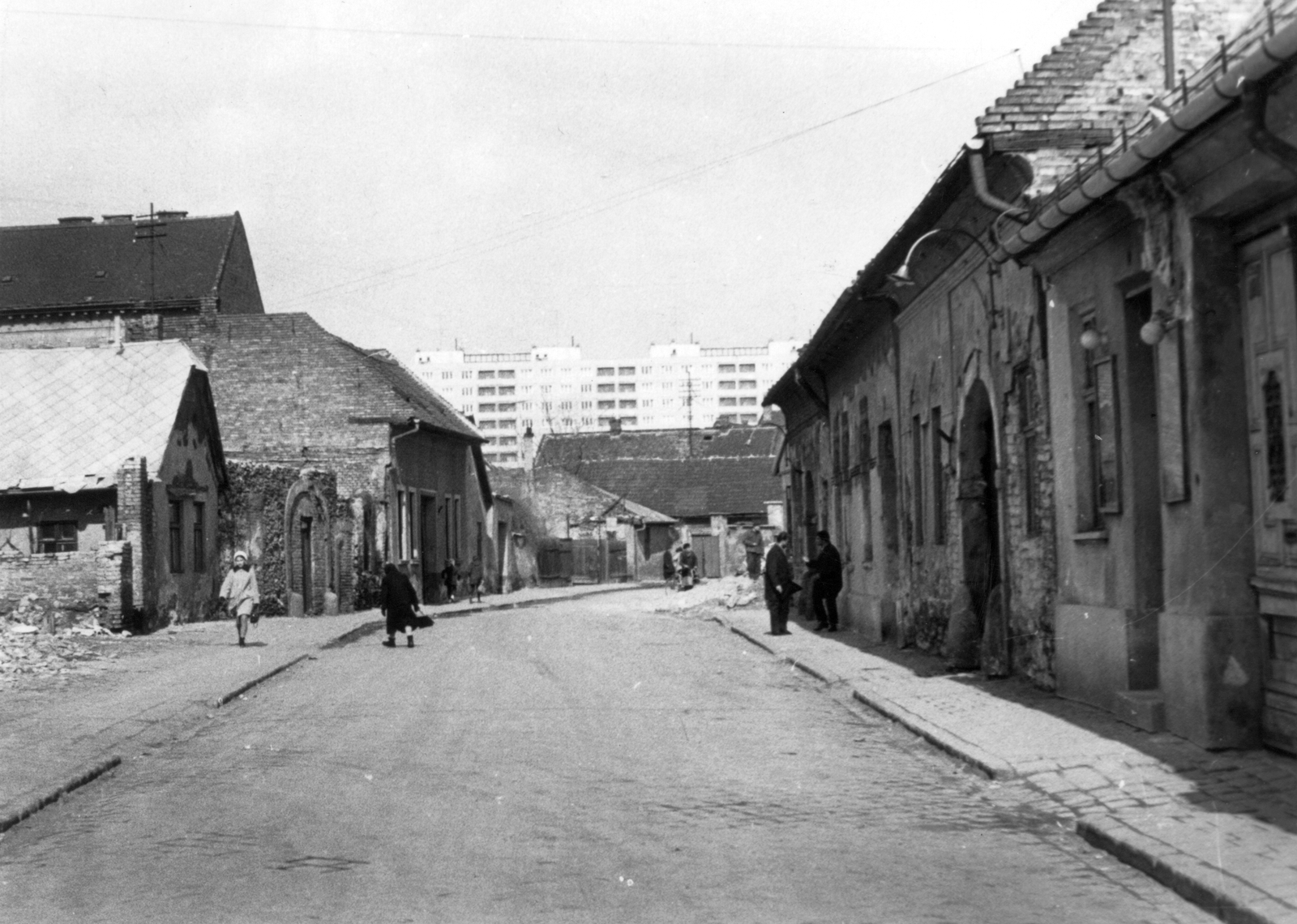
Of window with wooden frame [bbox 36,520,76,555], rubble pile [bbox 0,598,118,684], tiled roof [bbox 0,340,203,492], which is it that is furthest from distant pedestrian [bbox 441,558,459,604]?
rubble pile [bbox 0,598,118,684]

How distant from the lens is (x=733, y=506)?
7575 centimetres

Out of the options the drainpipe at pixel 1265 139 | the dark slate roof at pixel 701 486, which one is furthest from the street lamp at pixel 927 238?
the dark slate roof at pixel 701 486

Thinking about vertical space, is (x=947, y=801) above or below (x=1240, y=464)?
below

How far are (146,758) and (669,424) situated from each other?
555 ft

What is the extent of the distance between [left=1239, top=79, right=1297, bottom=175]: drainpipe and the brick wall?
2234cm

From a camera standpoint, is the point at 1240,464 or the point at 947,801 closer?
the point at 947,801

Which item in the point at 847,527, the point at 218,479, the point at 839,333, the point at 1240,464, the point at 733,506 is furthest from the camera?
the point at 733,506

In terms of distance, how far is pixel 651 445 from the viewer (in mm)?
87062

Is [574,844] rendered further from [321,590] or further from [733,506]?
[733,506]

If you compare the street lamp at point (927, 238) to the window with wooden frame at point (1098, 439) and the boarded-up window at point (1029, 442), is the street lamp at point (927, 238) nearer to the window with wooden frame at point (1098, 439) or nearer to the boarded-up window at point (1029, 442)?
the boarded-up window at point (1029, 442)

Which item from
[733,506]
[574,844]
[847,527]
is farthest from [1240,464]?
[733,506]

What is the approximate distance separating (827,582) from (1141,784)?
17228mm

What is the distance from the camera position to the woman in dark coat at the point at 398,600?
24.7 metres

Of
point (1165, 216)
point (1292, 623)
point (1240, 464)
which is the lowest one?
point (1292, 623)
